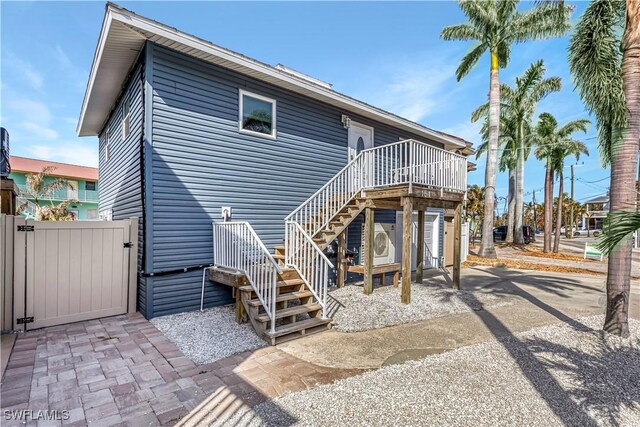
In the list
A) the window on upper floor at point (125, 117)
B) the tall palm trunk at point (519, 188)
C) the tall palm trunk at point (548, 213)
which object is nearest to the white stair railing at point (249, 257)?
the window on upper floor at point (125, 117)

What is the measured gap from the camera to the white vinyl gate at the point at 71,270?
4453 millimetres

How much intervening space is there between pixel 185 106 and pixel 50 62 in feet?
17.2

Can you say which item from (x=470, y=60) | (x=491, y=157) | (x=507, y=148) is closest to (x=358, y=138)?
(x=491, y=157)

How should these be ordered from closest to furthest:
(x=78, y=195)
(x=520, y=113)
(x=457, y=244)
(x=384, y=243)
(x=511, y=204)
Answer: (x=457, y=244)
(x=384, y=243)
(x=520, y=113)
(x=511, y=204)
(x=78, y=195)

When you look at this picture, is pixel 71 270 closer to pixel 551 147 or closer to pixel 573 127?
pixel 551 147

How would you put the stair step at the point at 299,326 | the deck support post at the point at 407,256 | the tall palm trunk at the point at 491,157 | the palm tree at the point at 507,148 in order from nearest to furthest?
the stair step at the point at 299,326 < the deck support post at the point at 407,256 < the tall palm trunk at the point at 491,157 < the palm tree at the point at 507,148

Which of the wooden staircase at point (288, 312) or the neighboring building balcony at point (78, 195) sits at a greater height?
the neighboring building balcony at point (78, 195)

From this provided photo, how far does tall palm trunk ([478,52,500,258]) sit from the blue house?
7240 millimetres

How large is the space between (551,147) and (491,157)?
22.2 ft

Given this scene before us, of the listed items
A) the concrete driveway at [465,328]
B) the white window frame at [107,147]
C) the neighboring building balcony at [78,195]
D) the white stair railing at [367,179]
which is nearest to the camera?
the concrete driveway at [465,328]

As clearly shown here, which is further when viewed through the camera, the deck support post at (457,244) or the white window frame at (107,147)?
the white window frame at (107,147)

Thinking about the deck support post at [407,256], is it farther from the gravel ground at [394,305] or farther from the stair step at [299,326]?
the stair step at [299,326]

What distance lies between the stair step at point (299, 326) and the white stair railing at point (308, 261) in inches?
5.0

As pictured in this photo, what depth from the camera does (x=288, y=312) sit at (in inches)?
174
